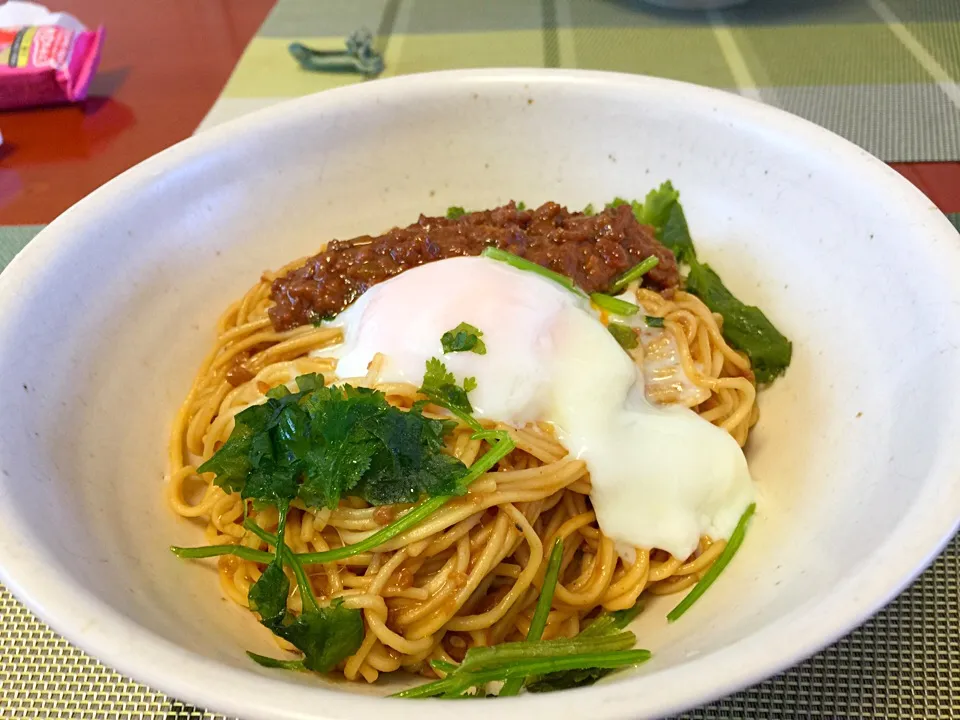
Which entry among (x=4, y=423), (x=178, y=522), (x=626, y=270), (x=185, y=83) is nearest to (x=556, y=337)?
(x=626, y=270)

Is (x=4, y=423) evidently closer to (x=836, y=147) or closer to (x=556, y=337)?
(x=556, y=337)

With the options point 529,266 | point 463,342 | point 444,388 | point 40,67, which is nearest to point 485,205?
point 529,266

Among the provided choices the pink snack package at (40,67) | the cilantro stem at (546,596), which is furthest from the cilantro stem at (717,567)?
the pink snack package at (40,67)

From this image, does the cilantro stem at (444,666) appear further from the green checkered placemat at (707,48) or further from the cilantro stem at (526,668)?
the green checkered placemat at (707,48)

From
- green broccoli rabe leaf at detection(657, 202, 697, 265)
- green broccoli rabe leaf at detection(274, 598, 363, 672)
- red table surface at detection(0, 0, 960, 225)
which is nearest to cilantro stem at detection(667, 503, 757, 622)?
green broccoli rabe leaf at detection(274, 598, 363, 672)

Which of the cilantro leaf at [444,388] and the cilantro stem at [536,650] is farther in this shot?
the cilantro leaf at [444,388]

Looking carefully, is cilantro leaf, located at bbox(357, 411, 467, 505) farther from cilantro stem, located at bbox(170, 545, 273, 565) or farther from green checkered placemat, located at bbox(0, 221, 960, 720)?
green checkered placemat, located at bbox(0, 221, 960, 720)

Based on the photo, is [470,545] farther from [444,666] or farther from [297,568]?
[297,568]
